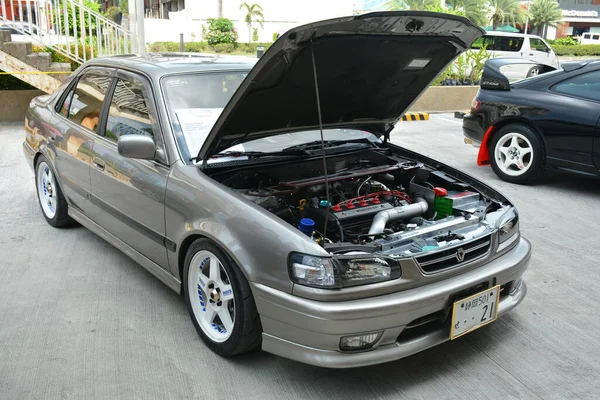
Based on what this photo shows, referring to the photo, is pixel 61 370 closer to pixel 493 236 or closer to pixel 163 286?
pixel 163 286

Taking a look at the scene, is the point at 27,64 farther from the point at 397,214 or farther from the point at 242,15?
the point at 242,15

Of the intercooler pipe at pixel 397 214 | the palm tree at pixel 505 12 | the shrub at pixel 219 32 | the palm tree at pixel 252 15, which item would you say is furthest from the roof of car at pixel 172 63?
the palm tree at pixel 505 12

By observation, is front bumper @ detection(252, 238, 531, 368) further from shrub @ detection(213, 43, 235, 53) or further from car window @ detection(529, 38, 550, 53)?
shrub @ detection(213, 43, 235, 53)

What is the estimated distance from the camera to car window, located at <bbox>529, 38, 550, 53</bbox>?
20969 millimetres

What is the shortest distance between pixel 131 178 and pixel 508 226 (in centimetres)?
234

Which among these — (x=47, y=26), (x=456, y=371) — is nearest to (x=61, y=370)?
(x=456, y=371)

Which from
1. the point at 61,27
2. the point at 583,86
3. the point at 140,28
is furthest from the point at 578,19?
the point at 583,86

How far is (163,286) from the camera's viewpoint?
412 centimetres

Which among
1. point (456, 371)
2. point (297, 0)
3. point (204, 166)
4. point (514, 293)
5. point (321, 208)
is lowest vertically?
point (456, 371)

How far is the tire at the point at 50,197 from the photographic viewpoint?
4984 millimetres

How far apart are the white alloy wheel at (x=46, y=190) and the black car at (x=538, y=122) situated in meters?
4.96

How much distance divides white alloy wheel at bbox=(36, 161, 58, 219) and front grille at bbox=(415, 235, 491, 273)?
138 inches

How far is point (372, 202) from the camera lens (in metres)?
3.55

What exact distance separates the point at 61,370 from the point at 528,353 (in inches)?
102
